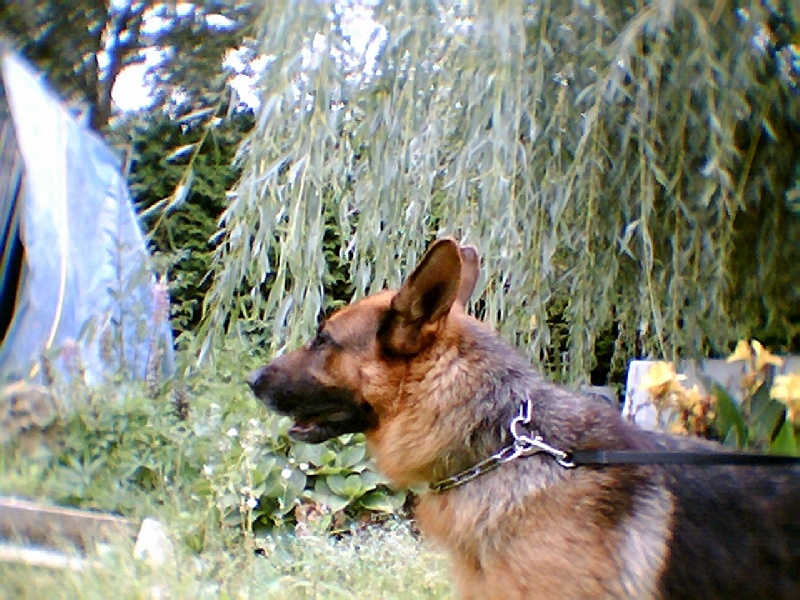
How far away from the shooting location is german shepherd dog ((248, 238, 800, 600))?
1733 millimetres

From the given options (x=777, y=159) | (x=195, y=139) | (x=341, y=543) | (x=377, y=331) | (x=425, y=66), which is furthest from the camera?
(x=341, y=543)

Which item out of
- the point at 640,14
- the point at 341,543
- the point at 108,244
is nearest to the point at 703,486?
the point at 640,14

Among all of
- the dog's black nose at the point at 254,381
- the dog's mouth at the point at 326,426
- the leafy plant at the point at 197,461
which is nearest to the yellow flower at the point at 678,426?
the leafy plant at the point at 197,461

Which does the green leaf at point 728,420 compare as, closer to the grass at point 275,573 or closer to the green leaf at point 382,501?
the grass at point 275,573

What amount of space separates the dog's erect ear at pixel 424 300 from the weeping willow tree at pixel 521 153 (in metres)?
0.61

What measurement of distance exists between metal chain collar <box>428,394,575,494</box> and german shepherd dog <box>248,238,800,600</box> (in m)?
0.01

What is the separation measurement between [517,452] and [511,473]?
0.18 feet

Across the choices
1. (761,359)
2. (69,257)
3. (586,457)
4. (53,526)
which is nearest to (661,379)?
(761,359)

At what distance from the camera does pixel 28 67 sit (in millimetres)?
3129

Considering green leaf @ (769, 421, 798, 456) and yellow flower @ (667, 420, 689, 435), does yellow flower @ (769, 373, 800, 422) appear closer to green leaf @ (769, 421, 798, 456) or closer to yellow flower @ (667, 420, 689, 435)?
green leaf @ (769, 421, 798, 456)

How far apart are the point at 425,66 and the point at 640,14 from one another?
694 millimetres

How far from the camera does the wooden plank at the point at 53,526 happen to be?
2.86 m

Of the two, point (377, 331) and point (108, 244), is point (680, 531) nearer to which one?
point (377, 331)

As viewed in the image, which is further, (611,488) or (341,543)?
(341,543)
